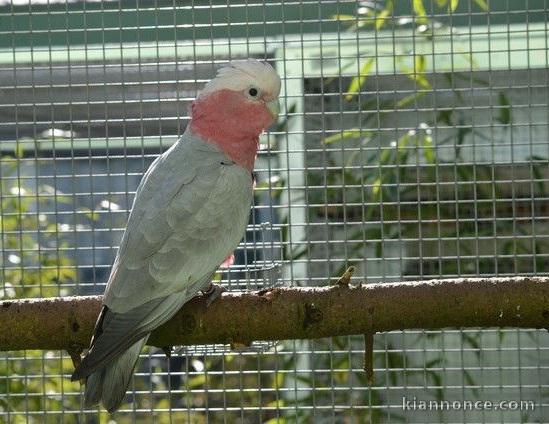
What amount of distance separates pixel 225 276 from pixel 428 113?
2.01ft

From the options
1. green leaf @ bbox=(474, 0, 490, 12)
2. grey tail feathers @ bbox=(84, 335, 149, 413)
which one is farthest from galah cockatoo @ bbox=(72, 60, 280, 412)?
green leaf @ bbox=(474, 0, 490, 12)

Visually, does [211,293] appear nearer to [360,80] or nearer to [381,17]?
[360,80]

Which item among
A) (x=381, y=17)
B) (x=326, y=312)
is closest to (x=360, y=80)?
(x=381, y=17)

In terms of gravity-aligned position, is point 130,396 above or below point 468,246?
below

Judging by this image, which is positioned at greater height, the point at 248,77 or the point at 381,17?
the point at 381,17

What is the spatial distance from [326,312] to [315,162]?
814mm

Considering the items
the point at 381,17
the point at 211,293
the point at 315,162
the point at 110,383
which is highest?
the point at 381,17

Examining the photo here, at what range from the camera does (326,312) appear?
4.50 feet

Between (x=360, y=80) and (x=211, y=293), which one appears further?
(x=360, y=80)

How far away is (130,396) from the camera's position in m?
2.19

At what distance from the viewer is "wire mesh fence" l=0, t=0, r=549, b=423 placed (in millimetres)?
1993

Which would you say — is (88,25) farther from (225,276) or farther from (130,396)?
(130,396)

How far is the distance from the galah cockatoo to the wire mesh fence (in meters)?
0.29

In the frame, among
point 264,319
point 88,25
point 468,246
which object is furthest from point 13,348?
point 468,246
